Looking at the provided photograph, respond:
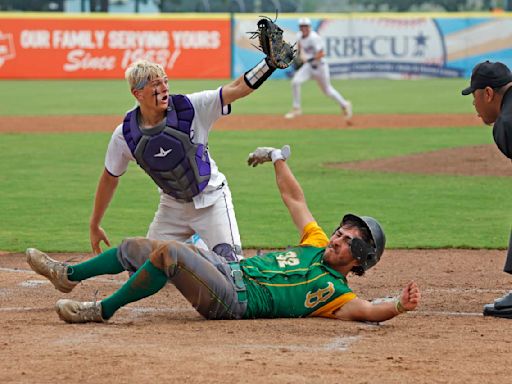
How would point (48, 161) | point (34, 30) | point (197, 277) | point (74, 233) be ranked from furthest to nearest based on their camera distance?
1. point (34, 30)
2. point (48, 161)
3. point (74, 233)
4. point (197, 277)

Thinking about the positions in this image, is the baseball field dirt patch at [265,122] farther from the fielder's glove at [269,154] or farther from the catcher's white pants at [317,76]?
the fielder's glove at [269,154]

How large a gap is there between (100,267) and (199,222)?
1312 millimetres


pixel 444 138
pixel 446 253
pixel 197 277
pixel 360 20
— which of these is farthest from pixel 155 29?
pixel 197 277

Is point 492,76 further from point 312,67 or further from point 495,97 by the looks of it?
point 312,67

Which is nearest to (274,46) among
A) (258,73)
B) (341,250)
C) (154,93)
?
(258,73)

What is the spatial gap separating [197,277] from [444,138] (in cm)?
1430

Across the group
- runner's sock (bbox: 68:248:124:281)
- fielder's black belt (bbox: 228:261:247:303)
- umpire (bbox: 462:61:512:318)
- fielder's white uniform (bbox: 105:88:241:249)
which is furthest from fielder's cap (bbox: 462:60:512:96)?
runner's sock (bbox: 68:248:124:281)

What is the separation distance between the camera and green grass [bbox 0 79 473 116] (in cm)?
2669

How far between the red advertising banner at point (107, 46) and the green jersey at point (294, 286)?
29.2 m

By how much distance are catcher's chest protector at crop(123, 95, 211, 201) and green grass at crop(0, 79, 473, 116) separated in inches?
710

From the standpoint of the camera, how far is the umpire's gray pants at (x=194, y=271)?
20.2ft

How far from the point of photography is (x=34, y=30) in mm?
34562

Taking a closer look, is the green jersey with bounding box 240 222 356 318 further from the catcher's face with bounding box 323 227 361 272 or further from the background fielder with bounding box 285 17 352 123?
the background fielder with bounding box 285 17 352 123

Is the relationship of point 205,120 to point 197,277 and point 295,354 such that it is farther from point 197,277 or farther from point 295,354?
point 295,354
